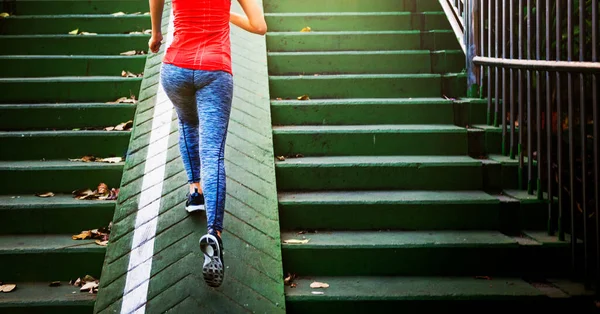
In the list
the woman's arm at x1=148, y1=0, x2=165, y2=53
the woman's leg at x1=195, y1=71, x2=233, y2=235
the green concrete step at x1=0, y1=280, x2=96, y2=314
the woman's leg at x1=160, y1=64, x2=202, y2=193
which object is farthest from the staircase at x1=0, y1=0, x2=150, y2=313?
the woman's arm at x1=148, y1=0, x2=165, y2=53

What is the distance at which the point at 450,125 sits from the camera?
17.7ft

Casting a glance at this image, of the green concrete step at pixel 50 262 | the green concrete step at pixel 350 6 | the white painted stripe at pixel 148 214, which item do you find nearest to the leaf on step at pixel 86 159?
the white painted stripe at pixel 148 214

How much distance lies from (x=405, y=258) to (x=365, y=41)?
3.01 meters

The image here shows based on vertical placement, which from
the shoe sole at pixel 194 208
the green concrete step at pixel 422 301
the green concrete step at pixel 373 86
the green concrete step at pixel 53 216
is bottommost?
the green concrete step at pixel 422 301

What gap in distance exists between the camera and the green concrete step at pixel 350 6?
6.99 m

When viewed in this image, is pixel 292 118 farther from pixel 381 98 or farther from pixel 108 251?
pixel 108 251

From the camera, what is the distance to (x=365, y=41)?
6453mm

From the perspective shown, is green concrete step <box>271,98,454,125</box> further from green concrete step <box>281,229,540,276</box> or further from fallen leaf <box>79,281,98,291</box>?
fallen leaf <box>79,281,98,291</box>

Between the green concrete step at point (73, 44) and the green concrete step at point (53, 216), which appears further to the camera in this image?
the green concrete step at point (73, 44)

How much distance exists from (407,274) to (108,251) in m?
2.06

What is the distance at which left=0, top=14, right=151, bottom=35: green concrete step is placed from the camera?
674cm

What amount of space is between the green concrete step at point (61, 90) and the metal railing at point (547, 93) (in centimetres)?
338

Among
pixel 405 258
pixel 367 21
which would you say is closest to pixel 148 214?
pixel 405 258

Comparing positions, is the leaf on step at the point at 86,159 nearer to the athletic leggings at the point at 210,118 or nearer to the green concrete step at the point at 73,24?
A: the athletic leggings at the point at 210,118
